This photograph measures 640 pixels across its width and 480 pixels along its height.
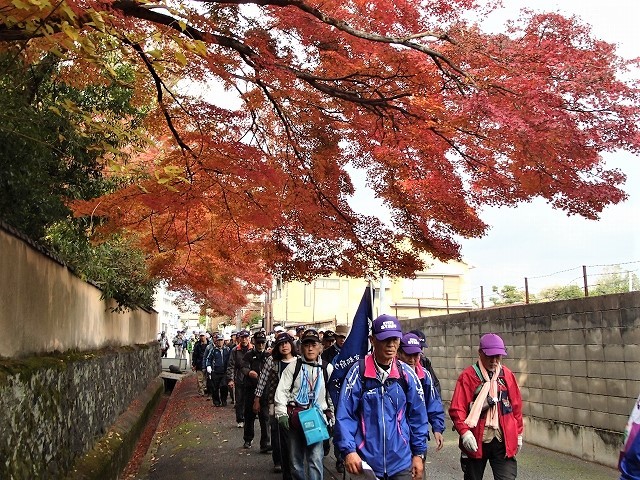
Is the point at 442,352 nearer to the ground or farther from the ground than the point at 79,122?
nearer to the ground

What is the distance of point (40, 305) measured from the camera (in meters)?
7.26

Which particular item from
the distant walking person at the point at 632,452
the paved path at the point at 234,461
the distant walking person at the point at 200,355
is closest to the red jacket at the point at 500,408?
→ the distant walking person at the point at 632,452

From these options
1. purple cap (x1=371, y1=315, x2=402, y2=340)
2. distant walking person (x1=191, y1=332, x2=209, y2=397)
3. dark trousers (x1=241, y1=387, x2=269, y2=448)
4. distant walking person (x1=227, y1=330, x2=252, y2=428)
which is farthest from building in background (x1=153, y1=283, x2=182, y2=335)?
purple cap (x1=371, y1=315, x2=402, y2=340)

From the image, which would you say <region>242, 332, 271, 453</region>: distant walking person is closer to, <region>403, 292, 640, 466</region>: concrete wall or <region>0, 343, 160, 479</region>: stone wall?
<region>0, 343, 160, 479</region>: stone wall

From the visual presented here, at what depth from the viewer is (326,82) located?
8703 mm

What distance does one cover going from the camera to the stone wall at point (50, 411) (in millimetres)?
5168

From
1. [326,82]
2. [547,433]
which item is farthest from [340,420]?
[547,433]

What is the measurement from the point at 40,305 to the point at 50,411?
1.31m

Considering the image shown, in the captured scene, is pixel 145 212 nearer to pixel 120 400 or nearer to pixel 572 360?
pixel 120 400

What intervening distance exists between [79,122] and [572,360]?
8.27 m

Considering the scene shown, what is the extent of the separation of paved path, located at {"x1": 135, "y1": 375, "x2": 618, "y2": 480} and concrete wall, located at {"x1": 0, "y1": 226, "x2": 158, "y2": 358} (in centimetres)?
237

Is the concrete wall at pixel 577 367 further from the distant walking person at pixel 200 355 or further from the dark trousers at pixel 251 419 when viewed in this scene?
the distant walking person at pixel 200 355

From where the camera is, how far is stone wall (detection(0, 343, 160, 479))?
5168mm

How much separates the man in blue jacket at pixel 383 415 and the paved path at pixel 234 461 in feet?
14.0
